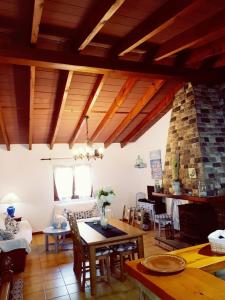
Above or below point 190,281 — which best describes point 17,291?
below

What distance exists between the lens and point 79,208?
6914mm

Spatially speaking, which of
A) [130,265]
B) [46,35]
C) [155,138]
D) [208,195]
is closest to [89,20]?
[46,35]

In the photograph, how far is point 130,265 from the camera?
5.97 ft

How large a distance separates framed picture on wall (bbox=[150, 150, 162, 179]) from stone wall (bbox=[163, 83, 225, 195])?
214cm

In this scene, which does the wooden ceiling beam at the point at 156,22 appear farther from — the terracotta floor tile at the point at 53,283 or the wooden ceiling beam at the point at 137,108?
the terracotta floor tile at the point at 53,283

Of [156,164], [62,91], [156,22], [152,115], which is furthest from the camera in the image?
[156,164]

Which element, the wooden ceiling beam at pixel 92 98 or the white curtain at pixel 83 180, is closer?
the wooden ceiling beam at pixel 92 98

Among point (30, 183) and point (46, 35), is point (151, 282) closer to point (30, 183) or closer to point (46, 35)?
point (46, 35)

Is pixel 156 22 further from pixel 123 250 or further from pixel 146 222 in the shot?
pixel 146 222

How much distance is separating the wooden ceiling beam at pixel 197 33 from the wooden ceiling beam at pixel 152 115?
5.55 feet

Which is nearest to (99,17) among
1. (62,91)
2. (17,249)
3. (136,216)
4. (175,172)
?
(62,91)

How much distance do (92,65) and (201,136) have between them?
2232 millimetres

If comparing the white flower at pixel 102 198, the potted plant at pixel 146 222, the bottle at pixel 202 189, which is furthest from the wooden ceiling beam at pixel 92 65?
the potted plant at pixel 146 222

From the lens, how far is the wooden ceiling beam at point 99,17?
7.27 feet
